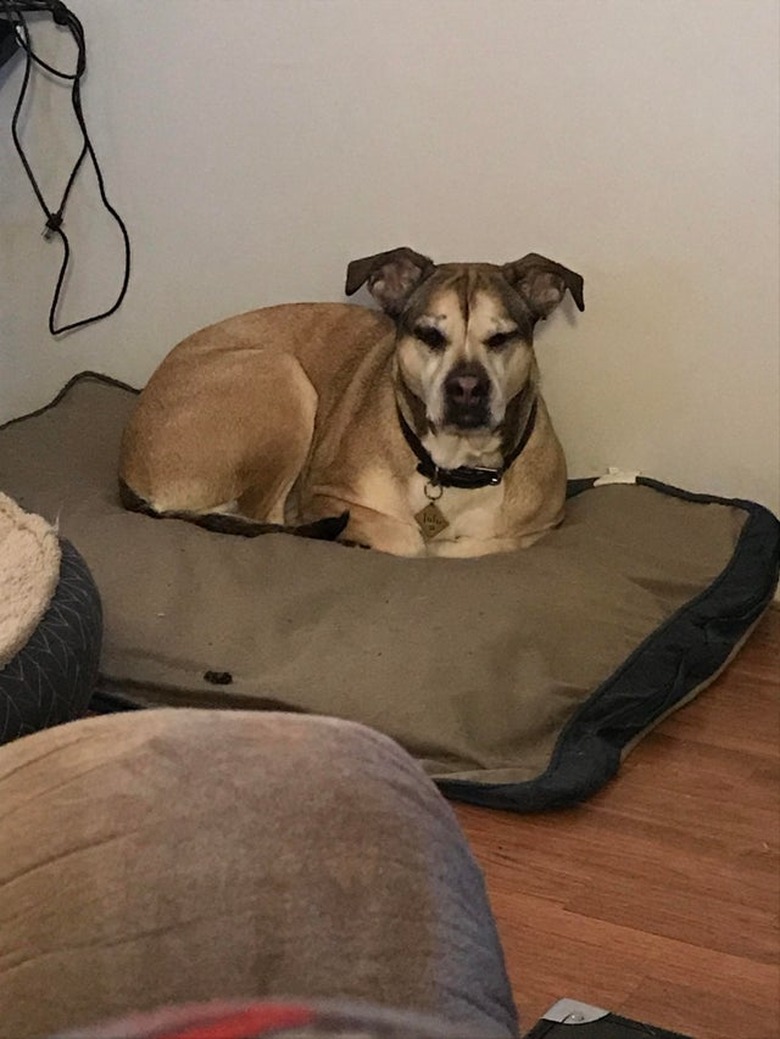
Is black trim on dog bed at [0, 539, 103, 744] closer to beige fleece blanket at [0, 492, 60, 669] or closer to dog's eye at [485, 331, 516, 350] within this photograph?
beige fleece blanket at [0, 492, 60, 669]

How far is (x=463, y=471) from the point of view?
2.23 metres

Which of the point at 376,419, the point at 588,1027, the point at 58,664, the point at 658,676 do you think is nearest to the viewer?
the point at 588,1027

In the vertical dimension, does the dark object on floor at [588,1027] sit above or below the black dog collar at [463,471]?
below

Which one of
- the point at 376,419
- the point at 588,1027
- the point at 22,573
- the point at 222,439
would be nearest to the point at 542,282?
the point at 376,419

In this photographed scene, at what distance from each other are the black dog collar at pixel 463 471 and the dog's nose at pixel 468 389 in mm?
175

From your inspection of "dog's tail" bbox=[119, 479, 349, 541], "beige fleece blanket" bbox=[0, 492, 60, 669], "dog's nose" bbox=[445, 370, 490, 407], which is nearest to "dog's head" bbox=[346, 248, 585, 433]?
"dog's nose" bbox=[445, 370, 490, 407]

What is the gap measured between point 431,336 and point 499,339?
4.5 inches

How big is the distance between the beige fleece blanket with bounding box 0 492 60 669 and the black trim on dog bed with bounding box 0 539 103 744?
0.02 metres

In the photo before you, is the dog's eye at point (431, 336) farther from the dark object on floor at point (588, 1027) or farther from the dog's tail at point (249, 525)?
the dark object on floor at point (588, 1027)

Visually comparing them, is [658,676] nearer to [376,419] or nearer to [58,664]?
[376,419]

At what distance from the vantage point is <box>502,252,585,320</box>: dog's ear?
7.15ft

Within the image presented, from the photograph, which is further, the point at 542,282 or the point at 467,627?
the point at 542,282

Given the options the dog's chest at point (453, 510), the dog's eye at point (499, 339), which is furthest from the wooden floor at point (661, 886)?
the dog's eye at point (499, 339)

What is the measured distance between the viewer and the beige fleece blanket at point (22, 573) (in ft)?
4.92
